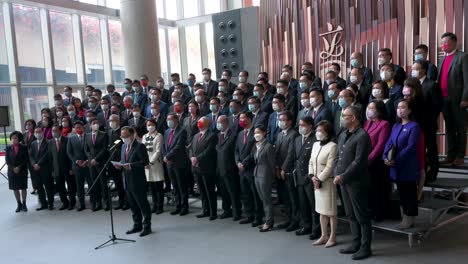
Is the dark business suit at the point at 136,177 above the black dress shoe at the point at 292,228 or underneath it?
above

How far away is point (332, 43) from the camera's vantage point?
8.00 meters

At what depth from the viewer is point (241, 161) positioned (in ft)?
17.6

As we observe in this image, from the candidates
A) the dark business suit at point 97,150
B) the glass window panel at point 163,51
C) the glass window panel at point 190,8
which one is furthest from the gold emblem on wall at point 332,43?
the glass window panel at point 190,8

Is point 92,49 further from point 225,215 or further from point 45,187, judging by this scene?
point 225,215

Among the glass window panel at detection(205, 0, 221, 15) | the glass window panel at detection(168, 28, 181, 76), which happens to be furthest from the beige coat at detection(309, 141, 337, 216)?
the glass window panel at detection(205, 0, 221, 15)

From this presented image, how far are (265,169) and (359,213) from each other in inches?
54.2

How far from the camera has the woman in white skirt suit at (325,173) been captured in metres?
4.35

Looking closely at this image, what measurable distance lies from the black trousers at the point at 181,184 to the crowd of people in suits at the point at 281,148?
0.02 metres

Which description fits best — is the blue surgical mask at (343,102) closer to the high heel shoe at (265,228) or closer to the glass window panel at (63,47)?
the high heel shoe at (265,228)

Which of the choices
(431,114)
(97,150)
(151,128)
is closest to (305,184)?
(431,114)

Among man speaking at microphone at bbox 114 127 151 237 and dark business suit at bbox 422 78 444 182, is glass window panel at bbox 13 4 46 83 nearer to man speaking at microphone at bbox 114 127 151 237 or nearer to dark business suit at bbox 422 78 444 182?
man speaking at microphone at bbox 114 127 151 237

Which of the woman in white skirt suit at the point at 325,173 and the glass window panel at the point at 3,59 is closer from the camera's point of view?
the woman in white skirt suit at the point at 325,173

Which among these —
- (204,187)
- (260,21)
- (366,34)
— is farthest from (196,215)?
(260,21)

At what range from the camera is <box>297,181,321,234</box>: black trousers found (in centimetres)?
473
